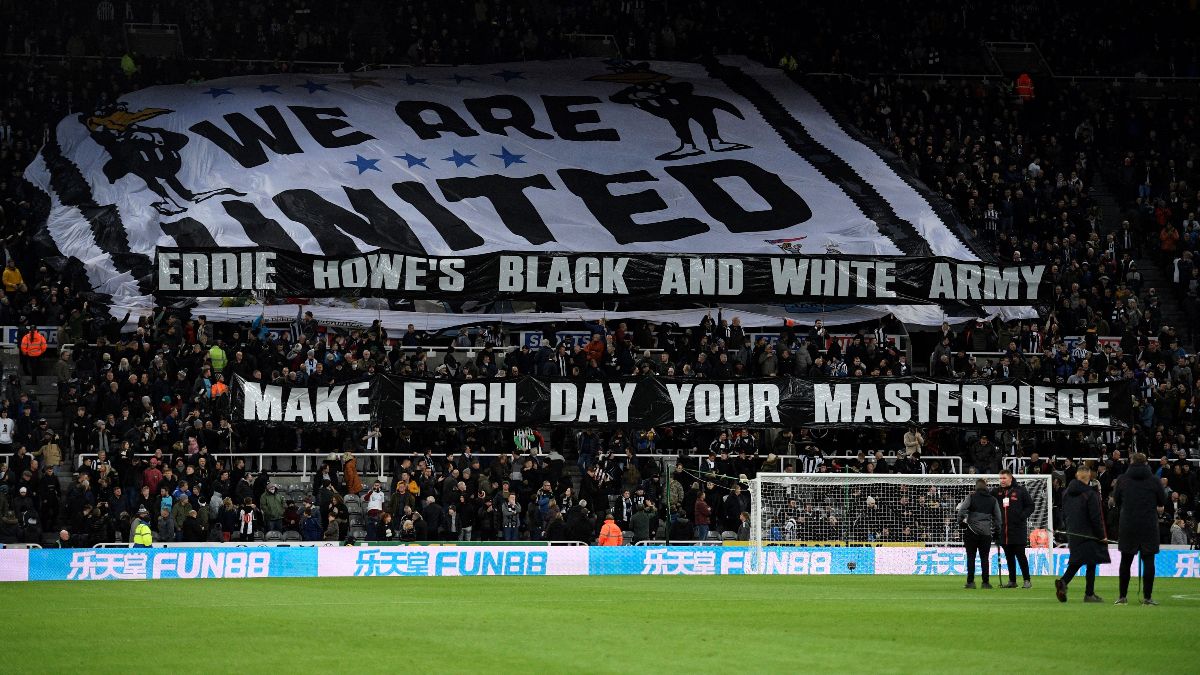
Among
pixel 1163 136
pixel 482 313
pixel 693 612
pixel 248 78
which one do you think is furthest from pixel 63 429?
pixel 1163 136

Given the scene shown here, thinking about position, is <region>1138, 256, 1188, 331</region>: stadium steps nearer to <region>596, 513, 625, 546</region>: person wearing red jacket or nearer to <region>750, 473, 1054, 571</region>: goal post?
<region>750, 473, 1054, 571</region>: goal post

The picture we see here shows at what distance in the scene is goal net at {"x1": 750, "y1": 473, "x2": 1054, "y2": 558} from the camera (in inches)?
1230

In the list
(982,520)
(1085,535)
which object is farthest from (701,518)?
(1085,535)

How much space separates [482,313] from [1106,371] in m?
14.6

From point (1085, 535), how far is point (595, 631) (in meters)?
6.47

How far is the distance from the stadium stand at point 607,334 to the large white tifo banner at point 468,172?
163 centimetres

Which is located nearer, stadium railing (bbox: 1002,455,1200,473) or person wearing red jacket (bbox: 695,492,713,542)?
person wearing red jacket (bbox: 695,492,713,542)

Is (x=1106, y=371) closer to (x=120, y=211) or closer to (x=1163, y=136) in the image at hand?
(x=1163, y=136)

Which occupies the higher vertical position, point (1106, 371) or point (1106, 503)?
point (1106, 371)

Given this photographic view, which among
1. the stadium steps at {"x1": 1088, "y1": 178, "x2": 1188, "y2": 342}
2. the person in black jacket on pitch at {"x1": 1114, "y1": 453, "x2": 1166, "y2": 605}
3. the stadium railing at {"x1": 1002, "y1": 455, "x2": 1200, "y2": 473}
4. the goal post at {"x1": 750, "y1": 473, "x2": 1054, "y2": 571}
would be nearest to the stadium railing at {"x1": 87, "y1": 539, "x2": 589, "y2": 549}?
the goal post at {"x1": 750, "y1": 473, "x2": 1054, "y2": 571}

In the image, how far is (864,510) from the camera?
103 feet

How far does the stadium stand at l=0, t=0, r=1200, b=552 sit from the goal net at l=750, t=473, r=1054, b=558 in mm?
2001

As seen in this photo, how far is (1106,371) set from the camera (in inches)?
1481

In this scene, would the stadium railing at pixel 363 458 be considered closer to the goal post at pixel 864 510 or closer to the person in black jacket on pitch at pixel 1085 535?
the goal post at pixel 864 510
